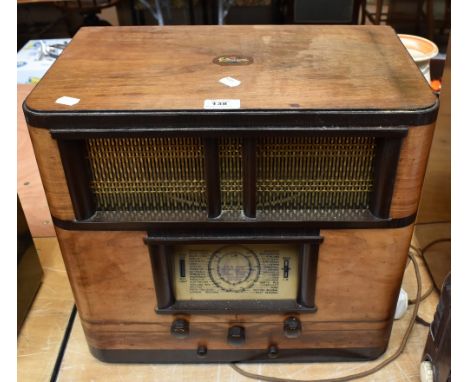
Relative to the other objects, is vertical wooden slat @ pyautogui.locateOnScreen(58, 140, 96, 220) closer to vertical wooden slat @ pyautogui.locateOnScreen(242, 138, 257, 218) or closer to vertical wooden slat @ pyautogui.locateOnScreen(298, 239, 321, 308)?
vertical wooden slat @ pyautogui.locateOnScreen(242, 138, 257, 218)

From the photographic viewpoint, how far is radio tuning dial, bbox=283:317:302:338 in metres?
0.84

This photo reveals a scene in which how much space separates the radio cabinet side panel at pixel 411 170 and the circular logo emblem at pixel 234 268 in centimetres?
23

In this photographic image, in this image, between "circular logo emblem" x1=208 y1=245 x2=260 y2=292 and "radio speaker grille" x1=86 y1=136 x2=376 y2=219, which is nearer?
"radio speaker grille" x1=86 y1=136 x2=376 y2=219

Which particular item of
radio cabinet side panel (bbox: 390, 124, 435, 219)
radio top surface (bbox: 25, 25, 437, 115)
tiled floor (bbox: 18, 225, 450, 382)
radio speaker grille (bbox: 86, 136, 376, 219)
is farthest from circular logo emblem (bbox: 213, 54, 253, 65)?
tiled floor (bbox: 18, 225, 450, 382)

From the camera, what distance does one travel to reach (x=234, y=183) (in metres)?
0.74

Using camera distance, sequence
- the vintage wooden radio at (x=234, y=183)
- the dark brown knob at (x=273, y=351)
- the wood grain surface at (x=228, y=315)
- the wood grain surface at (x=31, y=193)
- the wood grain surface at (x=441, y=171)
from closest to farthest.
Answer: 1. the vintage wooden radio at (x=234, y=183)
2. the wood grain surface at (x=228, y=315)
3. the dark brown knob at (x=273, y=351)
4. the wood grain surface at (x=441, y=171)
5. the wood grain surface at (x=31, y=193)

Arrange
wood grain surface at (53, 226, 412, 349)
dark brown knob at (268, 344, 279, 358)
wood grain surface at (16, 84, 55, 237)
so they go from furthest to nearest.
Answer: wood grain surface at (16, 84, 55, 237)
dark brown knob at (268, 344, 279, 358)
wood grain surface at (53, 226, 412, 349)

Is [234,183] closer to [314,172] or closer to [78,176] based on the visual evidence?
[314,172]

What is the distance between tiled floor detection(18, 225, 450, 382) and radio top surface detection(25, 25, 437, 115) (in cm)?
49

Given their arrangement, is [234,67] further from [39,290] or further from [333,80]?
[39,290]

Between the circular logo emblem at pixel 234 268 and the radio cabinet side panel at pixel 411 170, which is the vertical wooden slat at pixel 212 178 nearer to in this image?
the circular logo emblem at pixel 234 268

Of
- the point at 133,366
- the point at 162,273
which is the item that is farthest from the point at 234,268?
the point at 133,366

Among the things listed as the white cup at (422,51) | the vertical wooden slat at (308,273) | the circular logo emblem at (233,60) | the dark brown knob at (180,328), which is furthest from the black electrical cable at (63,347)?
the white cup at (422,51)

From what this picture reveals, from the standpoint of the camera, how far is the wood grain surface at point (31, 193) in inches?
48.7
